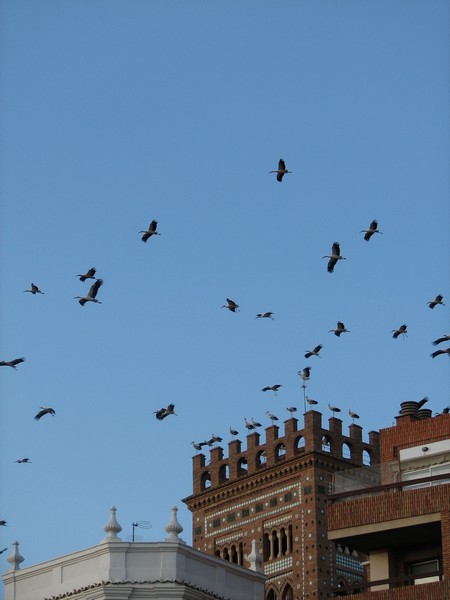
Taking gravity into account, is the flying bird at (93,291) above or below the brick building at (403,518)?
above

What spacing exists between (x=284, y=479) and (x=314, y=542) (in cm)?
563

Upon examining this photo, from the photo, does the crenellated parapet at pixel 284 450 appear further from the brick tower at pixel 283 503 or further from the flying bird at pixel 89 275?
the flying bird at pixel 89 275

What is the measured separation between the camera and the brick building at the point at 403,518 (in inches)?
2112

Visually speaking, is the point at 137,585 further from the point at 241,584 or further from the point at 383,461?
the point at 383,461

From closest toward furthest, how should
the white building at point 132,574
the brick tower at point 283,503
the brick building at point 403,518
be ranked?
the brick building at point 403,518, the white building at point 132,574, the brick tower at point 283,503

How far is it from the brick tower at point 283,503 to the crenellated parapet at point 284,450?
57 millimetres

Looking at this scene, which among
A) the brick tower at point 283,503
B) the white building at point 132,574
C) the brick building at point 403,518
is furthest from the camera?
the brick tower at point 283,503

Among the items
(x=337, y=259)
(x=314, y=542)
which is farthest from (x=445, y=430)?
(x=314, y=542)

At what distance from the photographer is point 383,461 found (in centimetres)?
5891

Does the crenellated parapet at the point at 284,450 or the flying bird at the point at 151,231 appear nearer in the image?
the flying bird at the point at 151,231

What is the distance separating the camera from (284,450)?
10838cm

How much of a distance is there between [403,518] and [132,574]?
8.39 metres

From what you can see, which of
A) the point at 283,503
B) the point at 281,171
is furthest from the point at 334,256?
the point at 283,503

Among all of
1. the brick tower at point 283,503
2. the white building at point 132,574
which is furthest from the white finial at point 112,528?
the brick tower at point 283,503
